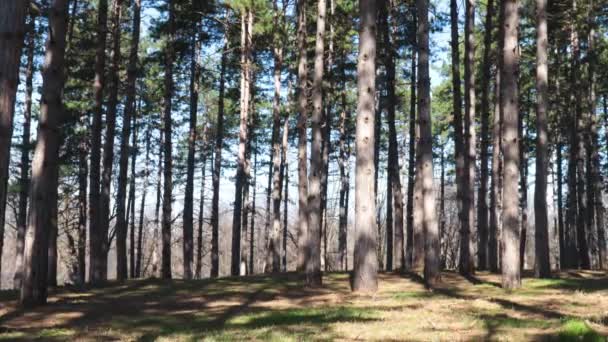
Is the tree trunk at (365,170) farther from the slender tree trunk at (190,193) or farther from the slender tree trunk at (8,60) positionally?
the slender tree trunk at (190,193)

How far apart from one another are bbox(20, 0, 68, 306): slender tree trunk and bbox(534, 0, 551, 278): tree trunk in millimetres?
12302

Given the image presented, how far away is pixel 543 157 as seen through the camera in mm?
14867

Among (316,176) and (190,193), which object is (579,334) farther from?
(190,193)

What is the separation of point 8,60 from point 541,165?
13.3 metres

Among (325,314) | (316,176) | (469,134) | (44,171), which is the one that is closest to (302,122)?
(316,176)

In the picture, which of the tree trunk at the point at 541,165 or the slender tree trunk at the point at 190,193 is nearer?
the tree trunk at the point at 541,165

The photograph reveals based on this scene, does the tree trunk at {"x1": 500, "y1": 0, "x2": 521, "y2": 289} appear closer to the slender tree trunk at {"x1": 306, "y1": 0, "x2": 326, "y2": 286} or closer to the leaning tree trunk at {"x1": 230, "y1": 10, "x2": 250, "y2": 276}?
the slender tree trunk at {"x1": 306, "y1": 0, "x2": 326, "y2": 286}

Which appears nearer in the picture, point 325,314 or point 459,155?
point 325,314

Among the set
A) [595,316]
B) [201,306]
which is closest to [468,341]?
[595,316]

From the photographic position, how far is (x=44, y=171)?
10617 mm

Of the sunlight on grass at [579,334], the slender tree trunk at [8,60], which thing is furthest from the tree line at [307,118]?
the sunlight on grass at [579,334]

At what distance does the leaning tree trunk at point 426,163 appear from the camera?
13.0 m

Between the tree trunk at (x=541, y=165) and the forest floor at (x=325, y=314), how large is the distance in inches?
60.0

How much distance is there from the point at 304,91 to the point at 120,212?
322 inches
